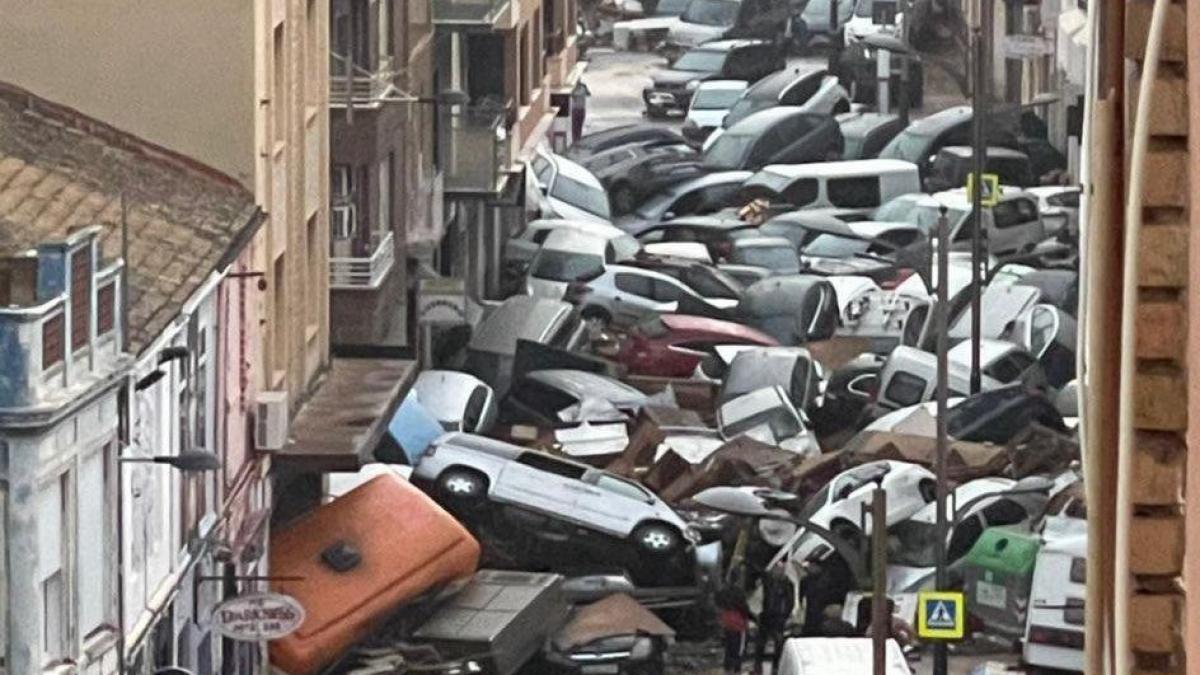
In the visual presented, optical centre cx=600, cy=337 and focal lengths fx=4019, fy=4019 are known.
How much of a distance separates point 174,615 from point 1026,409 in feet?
59.8

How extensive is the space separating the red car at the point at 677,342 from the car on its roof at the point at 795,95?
2401cm

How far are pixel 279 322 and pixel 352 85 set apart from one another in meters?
4.01

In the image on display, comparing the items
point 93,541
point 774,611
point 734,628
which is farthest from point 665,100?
point 93,541

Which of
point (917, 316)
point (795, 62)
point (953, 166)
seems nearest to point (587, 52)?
point (795, 62)

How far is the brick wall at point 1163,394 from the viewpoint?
5887 millimetres

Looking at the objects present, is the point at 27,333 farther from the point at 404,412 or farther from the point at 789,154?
the point at 789,154

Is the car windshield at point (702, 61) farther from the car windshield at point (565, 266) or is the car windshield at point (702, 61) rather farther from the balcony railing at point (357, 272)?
the balcony railing at point (357, 272)

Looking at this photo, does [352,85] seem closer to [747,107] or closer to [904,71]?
[904,71]

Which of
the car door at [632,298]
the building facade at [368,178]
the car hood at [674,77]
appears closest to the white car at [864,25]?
the car hood at [674,77]

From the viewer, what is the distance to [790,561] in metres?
37.6

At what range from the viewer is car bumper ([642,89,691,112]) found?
286 ft

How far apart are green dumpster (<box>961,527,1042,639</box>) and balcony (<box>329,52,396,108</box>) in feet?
23.3

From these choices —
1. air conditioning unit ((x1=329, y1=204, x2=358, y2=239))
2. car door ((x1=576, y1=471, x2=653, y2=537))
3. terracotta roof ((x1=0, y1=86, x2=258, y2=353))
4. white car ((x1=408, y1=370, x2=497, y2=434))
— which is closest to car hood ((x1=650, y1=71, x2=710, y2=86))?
white car ((x1=408, y1=370, x2=497, y2=434))

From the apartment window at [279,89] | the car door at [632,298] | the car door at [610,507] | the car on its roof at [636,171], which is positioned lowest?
the car on its roof at [636,171]
